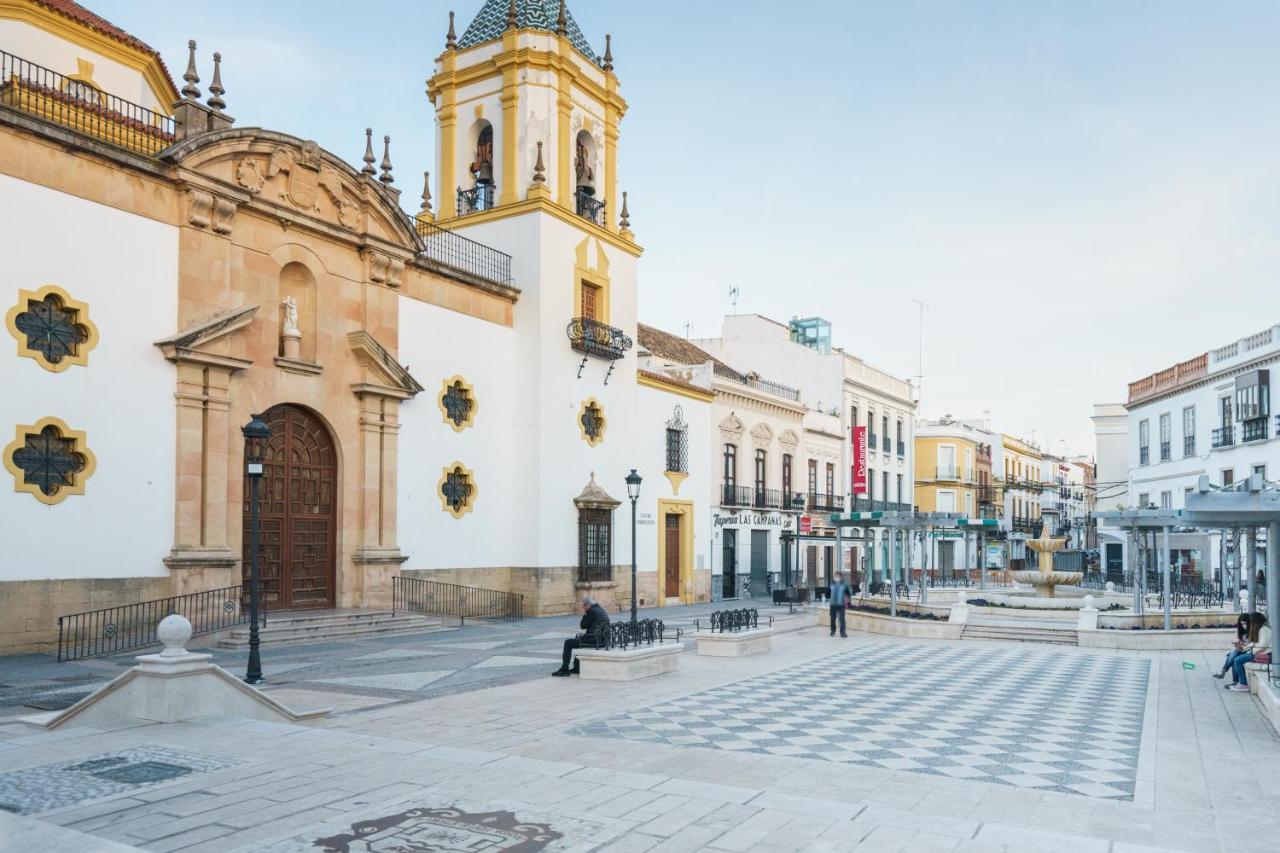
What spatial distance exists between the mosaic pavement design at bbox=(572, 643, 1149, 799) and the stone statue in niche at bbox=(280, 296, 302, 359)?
36.1 feet

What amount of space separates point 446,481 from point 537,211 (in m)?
7.18

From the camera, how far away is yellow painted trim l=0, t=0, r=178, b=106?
61.9 feet

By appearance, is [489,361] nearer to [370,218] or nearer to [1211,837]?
[370,218]

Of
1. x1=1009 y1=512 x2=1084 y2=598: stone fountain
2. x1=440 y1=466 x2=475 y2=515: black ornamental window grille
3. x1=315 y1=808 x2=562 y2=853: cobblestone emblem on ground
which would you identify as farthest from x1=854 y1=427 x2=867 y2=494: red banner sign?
x1=315 y1=808 x2=562 y2=853: cobblestone emblem on ground

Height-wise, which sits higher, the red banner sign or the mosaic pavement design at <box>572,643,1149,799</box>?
the red banner sign

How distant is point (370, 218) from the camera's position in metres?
21.2

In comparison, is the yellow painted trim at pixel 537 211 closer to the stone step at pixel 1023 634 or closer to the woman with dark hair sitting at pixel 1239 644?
the stone step at pixel 1023 634

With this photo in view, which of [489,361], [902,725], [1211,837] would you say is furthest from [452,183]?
[1211,837]

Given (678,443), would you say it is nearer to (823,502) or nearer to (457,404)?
(457,404)

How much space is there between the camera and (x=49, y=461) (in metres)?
15.2

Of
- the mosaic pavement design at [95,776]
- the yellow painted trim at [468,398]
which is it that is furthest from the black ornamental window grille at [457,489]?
the mosaic pavement design at [95,776]

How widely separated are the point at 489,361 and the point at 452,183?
224 inches

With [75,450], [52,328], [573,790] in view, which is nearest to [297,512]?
[75,450]

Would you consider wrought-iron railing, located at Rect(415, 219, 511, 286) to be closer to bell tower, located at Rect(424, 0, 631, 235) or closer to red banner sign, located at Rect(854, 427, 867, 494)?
bell tower, located at Rect(424, 0, 631, 235)
